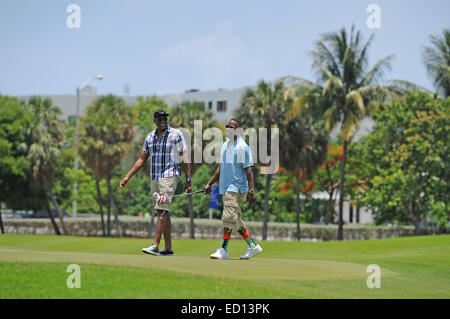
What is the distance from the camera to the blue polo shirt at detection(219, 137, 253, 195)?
1111 centimetres

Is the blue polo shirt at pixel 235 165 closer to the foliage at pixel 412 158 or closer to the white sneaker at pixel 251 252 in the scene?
the white sneaker at pixel 251 252

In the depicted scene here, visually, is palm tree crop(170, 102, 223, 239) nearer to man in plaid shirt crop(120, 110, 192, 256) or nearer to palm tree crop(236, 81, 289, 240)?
palm tree crop(236, 81, 289, 240)

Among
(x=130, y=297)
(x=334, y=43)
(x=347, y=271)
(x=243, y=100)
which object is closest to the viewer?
(x=130, y=297)

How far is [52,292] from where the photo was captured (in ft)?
25.4

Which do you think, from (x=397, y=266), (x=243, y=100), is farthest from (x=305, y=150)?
(x=397, y=266)

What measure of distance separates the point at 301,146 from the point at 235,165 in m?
37.1

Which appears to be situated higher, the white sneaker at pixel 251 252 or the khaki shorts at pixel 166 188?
the khaki shorts at pixel 166 188

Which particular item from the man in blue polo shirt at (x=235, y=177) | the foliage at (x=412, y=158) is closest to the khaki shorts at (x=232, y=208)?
the man in blue polo shirt at (x=235, y=177)

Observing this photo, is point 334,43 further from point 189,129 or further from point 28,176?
point 28,176

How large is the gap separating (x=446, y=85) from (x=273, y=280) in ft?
130

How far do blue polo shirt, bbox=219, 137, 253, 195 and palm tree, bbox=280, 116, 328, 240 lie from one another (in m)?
35.3

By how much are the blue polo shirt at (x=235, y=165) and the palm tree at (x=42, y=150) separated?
36.0 metres

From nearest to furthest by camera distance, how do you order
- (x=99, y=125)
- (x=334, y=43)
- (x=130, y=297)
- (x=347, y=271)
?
(x=130, y=297) → (x=347, y=271) → (x=334, y=43) → (x=99, y=125)

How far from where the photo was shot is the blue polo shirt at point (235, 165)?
36.4 feet
